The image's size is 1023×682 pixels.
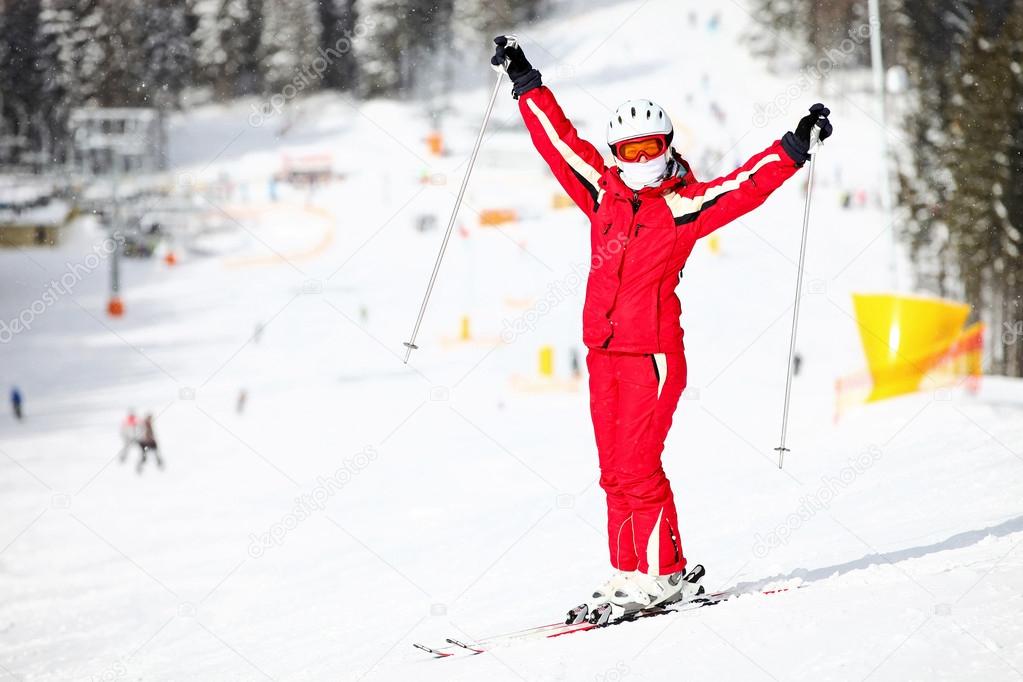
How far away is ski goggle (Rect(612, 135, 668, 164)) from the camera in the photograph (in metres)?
4.60

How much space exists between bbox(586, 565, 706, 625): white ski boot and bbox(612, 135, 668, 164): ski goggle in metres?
1.81

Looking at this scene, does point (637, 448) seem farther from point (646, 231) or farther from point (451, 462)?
point (451, 462)

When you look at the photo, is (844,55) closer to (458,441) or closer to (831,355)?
(831,355)

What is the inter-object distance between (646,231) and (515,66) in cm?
93

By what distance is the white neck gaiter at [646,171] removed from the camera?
4.61 metres

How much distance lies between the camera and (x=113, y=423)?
69.9 feet

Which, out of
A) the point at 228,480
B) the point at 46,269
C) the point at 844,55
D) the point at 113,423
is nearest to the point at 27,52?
the point at 46,269

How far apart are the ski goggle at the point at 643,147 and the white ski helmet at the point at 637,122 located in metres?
0.03

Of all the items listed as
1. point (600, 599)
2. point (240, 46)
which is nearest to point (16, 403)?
Answer: point (600, 599)

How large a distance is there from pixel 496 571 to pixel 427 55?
48783 mm

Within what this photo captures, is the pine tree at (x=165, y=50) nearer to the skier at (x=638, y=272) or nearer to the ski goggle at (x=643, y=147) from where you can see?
the skier at (x=638, y=272)

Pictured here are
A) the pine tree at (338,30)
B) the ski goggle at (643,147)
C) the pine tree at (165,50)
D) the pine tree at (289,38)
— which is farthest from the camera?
the pine tree at (338,30)

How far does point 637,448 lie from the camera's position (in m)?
4.73

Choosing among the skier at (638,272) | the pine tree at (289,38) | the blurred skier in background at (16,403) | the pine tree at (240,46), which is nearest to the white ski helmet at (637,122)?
the skier at (638,272)
